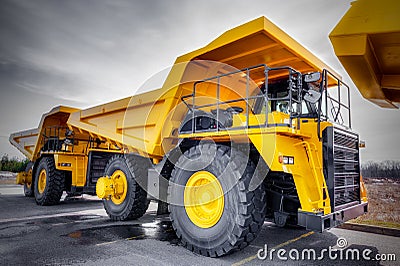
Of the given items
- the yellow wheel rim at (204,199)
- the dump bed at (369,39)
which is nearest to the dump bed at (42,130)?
the yellow wheel rim at (204,199)

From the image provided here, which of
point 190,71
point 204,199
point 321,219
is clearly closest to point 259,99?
point 190,71

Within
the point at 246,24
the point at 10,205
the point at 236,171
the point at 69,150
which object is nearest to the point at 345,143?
the point at 236,171

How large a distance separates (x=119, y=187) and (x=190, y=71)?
308 cm

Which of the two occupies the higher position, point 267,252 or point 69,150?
point 69,150

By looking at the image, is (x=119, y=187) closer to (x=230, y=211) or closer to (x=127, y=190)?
(x=127, y=190)

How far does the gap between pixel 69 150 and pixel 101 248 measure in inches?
213

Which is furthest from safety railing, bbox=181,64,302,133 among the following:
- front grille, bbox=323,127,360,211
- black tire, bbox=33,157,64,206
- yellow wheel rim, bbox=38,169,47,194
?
yellow wheel rim, bbox=38,169,47,194

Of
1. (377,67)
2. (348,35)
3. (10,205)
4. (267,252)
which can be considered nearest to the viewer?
(348,35)

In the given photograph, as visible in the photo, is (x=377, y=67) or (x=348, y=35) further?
(x=377, y=67)

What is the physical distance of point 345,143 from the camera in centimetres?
445

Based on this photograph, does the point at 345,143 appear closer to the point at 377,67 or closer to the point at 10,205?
the point at 377,67

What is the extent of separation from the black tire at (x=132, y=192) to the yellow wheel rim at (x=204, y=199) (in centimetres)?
194

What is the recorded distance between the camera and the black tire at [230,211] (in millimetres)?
3689

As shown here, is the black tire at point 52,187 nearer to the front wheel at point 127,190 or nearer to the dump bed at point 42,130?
the dump bed at point 42,130
